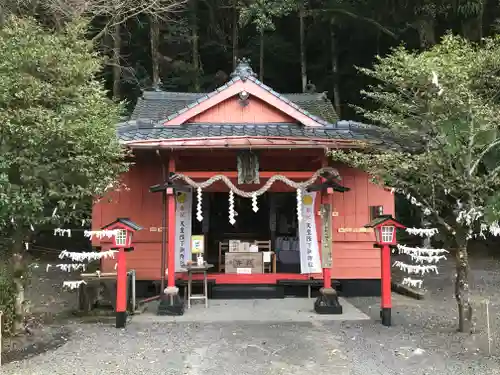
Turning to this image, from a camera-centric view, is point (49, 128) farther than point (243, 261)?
No

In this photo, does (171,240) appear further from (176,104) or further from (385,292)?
(176,104)

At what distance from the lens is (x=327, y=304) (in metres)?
8.04

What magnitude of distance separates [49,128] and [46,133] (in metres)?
0.11

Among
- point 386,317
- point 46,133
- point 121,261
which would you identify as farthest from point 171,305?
point 46,133

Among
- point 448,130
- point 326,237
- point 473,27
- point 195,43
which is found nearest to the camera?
point 448,130

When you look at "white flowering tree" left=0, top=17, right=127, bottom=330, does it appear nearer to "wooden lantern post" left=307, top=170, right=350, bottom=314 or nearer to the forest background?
"wooden lantern post" left=307, top=170, right=350, bottom=314

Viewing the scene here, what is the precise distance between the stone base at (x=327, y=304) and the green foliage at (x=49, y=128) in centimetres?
423

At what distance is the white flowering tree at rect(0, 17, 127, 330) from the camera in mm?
5551

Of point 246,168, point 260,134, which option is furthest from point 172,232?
point 260,134

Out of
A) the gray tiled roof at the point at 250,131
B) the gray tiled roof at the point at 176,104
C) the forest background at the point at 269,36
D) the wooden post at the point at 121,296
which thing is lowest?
the wooden post at the point at 121,296

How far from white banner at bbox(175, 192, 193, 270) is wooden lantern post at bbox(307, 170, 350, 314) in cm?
260

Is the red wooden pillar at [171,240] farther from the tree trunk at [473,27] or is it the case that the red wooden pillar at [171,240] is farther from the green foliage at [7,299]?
the tree trunk at [473,27]

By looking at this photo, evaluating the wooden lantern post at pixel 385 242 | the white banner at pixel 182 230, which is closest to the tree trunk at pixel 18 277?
the white banner at pixel 182 230

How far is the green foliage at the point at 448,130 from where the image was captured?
5.87 metres
